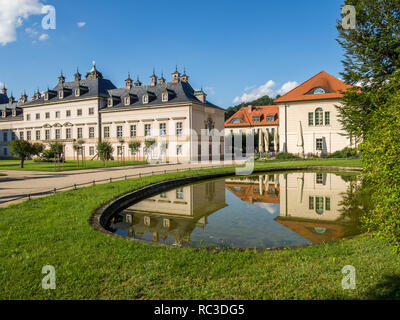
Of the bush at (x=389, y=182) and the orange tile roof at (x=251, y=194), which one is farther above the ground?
the bush at (x=389, y=182)

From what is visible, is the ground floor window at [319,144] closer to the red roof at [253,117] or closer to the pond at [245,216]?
the red roof at [253,117]

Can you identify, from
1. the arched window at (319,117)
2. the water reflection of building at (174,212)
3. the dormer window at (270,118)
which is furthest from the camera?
the dormer window at (270,118)

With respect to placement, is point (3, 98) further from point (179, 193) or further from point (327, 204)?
point (327, 204)

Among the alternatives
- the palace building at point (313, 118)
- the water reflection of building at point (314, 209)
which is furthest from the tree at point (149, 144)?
the water reflection of building at point (314, 209)

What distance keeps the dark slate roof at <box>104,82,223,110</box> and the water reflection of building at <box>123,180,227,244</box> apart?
84.3ft

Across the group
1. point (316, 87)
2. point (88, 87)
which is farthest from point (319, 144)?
point (88, 87)

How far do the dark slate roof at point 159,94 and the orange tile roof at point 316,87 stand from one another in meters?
11.6

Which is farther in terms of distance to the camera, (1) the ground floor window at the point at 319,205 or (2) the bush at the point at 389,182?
(1) the ground floor window at the point at 319,205

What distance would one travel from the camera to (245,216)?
9742 millimetres

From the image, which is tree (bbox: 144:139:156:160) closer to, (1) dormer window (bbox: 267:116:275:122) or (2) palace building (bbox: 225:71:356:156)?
(2) palace building (bbox: 225:71:356:156)

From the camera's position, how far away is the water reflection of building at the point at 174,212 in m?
8.02

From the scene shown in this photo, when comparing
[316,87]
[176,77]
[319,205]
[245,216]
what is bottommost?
[245,216]

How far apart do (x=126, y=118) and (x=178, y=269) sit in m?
40.1
